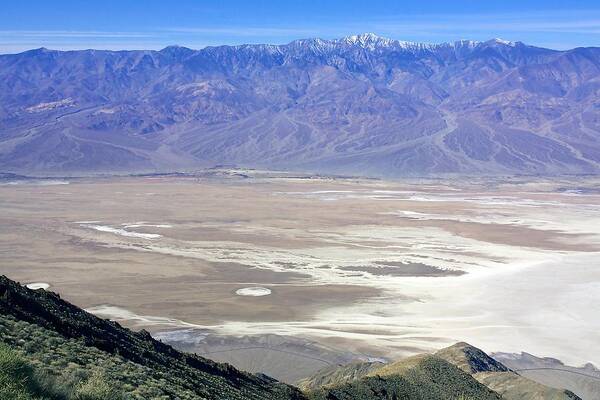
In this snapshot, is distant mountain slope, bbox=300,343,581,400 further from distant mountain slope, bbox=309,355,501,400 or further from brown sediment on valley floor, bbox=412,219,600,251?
brown sediment on valley floor, bbox=412,219,600,251

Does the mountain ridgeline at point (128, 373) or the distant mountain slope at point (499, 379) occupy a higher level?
the mountain ridgeline at point (128, 373)

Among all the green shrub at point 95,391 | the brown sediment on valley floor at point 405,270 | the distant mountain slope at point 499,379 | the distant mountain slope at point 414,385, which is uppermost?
the green shrub at point 95,391

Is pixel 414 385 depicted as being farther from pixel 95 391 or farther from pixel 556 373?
pixel 556 373

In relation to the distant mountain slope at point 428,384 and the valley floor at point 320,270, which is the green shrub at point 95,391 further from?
the valley floor at point 320,270

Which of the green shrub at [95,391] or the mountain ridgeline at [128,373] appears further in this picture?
the mountain ridgeline at [128,373]

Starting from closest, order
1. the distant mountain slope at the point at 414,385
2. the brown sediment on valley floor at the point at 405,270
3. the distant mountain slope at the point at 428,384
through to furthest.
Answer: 1. the distant mountain slope at the point at 414,385
2. the distant mountain slope at the point at 428,384
3. the brown sediment on valley floor at the point at 405,270

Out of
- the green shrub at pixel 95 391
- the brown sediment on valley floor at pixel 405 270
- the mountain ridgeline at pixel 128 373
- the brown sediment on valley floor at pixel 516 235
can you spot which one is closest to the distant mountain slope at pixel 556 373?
the mountain ridgeline at pixel 128 373

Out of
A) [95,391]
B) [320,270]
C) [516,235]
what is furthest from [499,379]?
[516,235]

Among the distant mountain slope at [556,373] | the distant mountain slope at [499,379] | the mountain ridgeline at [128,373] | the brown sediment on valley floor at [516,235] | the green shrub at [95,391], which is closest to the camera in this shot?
the green shrub at [95,391]
